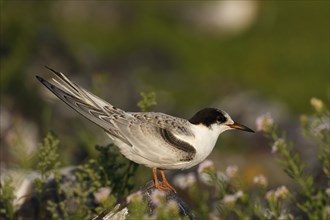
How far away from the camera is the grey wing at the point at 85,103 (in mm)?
6809

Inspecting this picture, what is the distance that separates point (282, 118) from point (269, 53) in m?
6.27

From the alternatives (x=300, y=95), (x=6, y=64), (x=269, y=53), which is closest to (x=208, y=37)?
(x=269, y=53)

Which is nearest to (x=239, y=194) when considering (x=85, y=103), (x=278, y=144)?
(x=278, y=144)

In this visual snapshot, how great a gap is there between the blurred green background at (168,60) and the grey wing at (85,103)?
63cm

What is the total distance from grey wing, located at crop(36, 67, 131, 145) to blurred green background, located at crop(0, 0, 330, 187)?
63cm

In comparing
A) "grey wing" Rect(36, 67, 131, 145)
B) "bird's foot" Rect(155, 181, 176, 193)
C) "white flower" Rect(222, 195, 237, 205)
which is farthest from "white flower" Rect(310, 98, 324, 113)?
"grey wing" Rect(36, 67, 131, 145)

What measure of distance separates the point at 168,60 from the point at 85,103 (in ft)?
47.1

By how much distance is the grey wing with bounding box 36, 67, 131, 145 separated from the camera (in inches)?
268

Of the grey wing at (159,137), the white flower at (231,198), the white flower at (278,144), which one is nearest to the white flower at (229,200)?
the white flower at (231,198)

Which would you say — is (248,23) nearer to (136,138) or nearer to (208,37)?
(208,37)

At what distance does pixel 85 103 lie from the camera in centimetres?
691

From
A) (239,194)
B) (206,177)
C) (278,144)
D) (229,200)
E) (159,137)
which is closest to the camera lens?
(229,200)

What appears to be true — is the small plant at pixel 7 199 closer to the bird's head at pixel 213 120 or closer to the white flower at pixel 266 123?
the bird's head at pixel 213 120

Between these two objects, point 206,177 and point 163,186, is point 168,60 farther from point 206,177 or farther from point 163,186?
point 163,186
